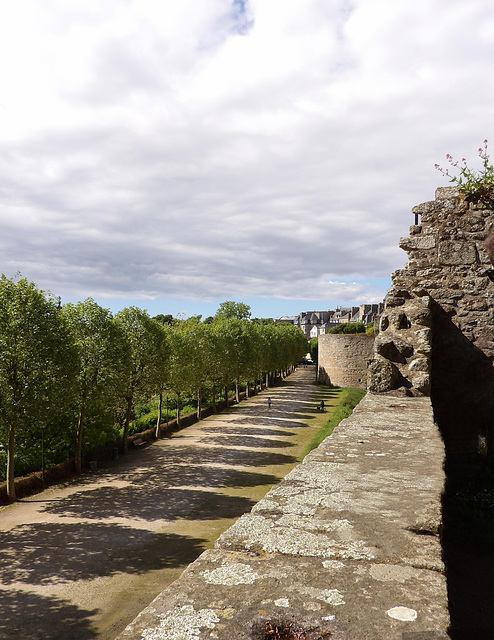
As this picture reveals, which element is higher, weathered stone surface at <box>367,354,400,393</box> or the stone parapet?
the stone parapet

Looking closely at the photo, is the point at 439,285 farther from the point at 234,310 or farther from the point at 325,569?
the point at 234,310

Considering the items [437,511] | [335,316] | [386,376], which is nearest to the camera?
[437,511]

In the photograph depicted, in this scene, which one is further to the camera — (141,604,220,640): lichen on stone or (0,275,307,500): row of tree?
(0,275,307,500): row of tree

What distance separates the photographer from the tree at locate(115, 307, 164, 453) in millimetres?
25406

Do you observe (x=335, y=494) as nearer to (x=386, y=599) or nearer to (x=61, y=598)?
(x=386, y=599)

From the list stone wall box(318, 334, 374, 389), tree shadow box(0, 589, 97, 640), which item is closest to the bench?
tree shadow box(0, 589, 97, 640)

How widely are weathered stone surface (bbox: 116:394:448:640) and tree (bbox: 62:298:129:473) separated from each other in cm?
1888

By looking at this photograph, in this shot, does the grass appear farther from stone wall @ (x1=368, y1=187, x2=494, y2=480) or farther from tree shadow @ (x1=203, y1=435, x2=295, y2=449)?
stone wall @ (x1=368, y1=187, x2=494, y2=480)

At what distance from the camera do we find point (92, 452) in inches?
896

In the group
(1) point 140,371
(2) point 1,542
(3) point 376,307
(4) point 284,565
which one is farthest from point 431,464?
(3) point 376,307

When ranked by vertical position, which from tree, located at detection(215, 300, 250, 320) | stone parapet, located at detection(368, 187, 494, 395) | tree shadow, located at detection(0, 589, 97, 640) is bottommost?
tree shadow, located at detection(0, 589, 97, 640)

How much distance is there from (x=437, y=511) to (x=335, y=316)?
143306 mm

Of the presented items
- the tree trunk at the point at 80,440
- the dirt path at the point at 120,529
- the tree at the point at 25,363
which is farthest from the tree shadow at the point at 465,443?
the tree trunk at the point at 80,440

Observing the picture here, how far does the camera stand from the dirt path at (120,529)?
31.0 feet
